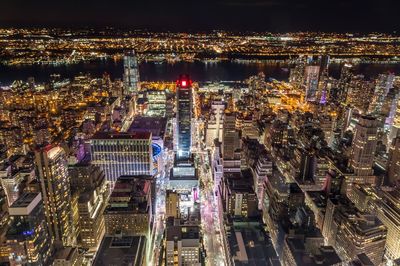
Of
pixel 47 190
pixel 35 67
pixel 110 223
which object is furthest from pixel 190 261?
pixel 35 67

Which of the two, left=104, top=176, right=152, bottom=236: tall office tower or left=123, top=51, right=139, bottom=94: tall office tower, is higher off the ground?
left=123, top=51, right=139, bottom=94: tall office tower

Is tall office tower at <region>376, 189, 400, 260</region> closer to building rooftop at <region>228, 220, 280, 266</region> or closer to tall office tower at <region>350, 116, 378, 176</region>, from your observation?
tall office tower at <region>350, 116, 378, 176</region>

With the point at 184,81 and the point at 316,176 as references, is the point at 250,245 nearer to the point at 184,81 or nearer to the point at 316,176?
the point at 316,176

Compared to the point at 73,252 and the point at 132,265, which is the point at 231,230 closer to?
the point at 132,265

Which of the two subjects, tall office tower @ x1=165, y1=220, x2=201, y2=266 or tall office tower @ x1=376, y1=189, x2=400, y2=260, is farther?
tall office tower @ x1=376, y1=189, x2=400, y2=260

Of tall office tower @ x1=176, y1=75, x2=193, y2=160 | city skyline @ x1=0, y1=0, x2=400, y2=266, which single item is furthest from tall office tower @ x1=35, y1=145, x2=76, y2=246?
tall office tower @ x1=176, y1=75, x2=193, y2=160

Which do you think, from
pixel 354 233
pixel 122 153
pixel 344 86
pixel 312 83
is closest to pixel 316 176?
pixel 354 233
